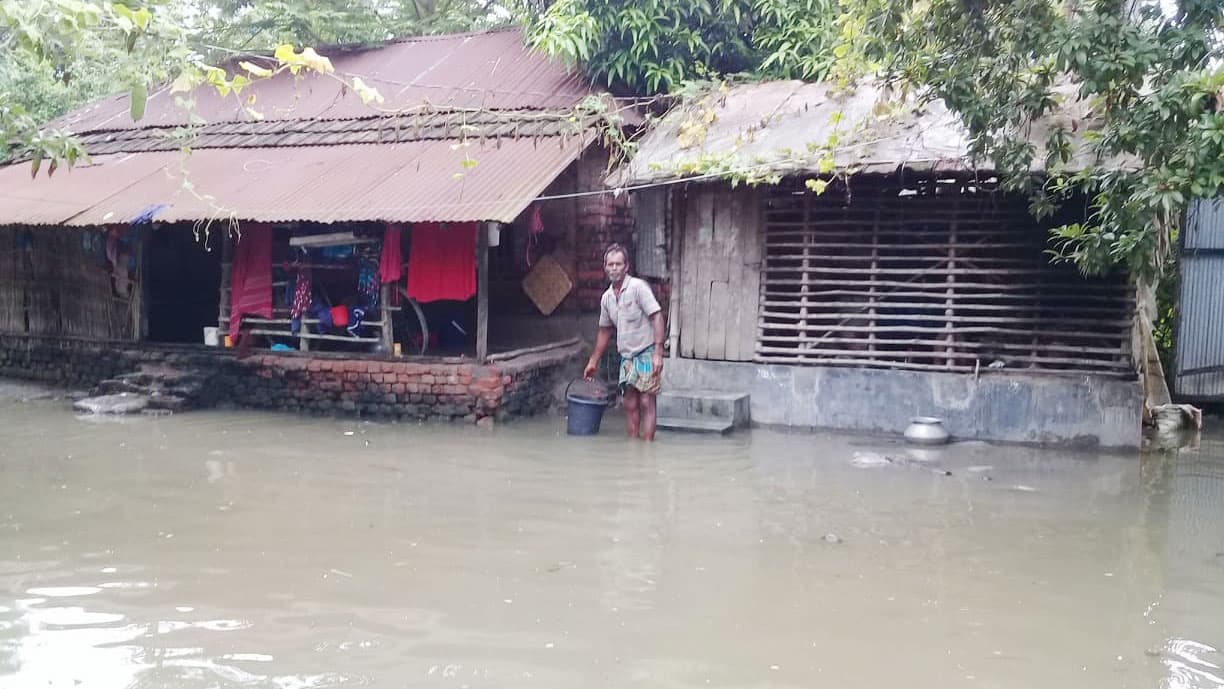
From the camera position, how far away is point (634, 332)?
900 centimetres

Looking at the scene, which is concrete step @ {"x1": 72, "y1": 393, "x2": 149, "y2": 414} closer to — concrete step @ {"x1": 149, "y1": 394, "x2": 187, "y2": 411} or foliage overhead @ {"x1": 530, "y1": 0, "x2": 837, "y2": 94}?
concrete step @ {"x1": 149, "y1": 394, "x2": 187, "y2": 411}

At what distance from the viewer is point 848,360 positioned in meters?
9.79

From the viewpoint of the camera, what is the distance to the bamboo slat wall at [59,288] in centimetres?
1240

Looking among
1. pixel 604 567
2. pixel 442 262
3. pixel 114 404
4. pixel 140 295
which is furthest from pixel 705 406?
pixel 140 295

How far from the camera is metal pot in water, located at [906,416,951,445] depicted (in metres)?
8.76

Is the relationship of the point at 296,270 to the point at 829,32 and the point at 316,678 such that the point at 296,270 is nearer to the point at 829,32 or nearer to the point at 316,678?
the point at 829,32

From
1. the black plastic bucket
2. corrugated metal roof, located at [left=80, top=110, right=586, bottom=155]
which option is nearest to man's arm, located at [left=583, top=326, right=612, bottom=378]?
the black plastic bucket

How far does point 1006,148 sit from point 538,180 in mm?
4180

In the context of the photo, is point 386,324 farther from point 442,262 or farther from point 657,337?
point 657,337

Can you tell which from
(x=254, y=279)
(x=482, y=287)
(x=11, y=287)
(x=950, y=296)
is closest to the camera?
(x=950, y=296)

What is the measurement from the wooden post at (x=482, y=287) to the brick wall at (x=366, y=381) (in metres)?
0.20

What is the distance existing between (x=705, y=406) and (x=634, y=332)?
4.01 feet

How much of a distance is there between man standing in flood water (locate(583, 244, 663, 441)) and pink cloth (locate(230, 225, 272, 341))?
429cm

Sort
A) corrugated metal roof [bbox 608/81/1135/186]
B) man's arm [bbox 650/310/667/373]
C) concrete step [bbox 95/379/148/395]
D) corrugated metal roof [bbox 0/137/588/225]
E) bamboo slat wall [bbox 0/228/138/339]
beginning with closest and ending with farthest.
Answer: corrugated metal roof [bbox 608/81/1135/186] → man's arm [bbox 650/310/667/373] → corrugated metal roof [bbox 0/137/588/225] → concrete step [bbox 95/379/148/395] → bamboo slat wall [bbox 0/228/138/339]
